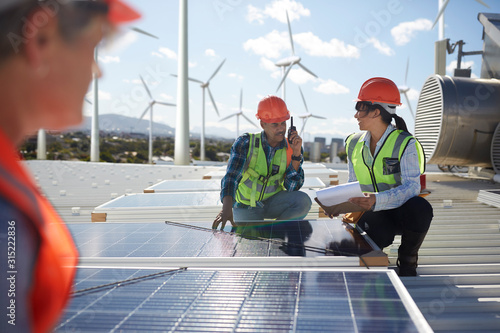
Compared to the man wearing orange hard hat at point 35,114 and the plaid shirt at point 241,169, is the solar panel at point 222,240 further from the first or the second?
the man wearing orange hard hat at point 35,114

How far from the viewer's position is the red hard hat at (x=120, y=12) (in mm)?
919

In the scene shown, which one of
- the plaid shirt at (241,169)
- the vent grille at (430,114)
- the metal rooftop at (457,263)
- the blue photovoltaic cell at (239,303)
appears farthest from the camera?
the vent grille at (430,114)

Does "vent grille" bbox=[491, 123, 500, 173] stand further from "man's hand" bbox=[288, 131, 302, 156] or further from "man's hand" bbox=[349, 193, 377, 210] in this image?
"man's hand" bbox=[349, 193, 377, 210]

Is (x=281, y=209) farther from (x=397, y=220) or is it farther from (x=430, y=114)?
(x=430, y=114)

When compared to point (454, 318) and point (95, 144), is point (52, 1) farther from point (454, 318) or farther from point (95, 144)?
point (95, 144)

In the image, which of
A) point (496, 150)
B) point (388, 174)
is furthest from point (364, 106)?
point (496, 150)

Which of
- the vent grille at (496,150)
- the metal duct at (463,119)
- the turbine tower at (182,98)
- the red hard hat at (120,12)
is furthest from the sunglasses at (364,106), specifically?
the turbine tower at (182,98)

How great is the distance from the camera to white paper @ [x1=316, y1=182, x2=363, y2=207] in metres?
4.62

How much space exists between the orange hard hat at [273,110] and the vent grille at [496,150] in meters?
9.85

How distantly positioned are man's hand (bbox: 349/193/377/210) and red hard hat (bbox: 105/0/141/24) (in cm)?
405

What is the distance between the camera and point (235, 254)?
385 centimetres

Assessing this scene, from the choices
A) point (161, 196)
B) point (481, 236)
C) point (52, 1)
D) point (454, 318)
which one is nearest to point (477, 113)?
point (481, 236)

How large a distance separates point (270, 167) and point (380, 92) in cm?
206

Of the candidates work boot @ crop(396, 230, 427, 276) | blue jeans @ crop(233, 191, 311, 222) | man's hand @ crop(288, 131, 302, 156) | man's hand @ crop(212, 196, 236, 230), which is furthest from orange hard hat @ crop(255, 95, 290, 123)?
work boot @ crop(396, 230, 427, 276)
